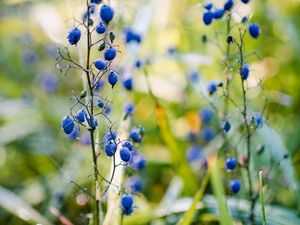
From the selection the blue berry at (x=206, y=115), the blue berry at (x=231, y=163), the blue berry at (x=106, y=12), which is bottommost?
the blue berry at (x=231, y=163)

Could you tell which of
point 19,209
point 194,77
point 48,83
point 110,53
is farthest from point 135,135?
point 48,83

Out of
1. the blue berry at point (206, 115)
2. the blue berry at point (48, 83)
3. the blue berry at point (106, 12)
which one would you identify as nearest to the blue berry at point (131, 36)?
the blue berry at point (206, 115)

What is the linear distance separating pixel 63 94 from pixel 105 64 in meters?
3.27

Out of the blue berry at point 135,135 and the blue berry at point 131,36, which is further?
the blue berry at point 131,36

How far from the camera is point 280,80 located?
4312mm

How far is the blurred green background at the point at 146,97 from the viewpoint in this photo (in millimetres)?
3539

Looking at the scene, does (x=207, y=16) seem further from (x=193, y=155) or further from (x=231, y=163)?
(x=193, y=155)

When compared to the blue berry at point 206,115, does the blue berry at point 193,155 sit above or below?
below

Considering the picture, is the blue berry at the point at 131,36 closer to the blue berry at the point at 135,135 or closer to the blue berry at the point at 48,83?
the blue berry at the point at 135,135

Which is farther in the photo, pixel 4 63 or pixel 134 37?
pixel 4 63

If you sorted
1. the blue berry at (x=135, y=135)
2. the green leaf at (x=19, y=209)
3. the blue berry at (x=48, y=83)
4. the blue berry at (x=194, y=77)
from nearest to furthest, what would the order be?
1. the blue berry at (x=135, y=135)
2. the green leaf at (x=19, y=209)
3. the blue berry at (x=194, y=77)
4. the blue berry at (x=48, y=83)

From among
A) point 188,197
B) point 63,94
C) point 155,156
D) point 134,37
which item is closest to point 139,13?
point 134,37

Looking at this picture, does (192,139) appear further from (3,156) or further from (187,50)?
(3,156)

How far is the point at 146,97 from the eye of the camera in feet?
14.1
